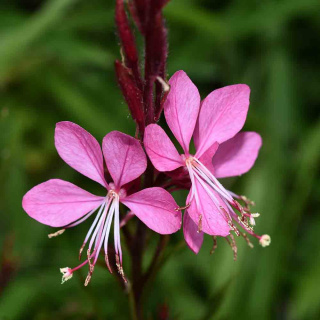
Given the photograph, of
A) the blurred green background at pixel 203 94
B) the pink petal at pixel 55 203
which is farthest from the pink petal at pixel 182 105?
the blurred green background at pixel 203 94

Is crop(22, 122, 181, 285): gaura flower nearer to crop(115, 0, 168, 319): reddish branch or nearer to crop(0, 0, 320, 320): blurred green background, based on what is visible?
crop(115, 0, 168, 319): reddish branch

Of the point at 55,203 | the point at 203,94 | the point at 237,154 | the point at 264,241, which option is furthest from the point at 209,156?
the point at 203,94

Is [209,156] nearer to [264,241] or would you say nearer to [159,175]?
[159,175]

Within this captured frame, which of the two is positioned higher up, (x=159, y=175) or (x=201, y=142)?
(x=201, y=142)

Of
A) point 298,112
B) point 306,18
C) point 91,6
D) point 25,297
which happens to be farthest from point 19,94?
point 306,18

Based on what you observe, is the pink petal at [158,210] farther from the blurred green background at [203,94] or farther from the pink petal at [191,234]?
the blurred green background at [203,94]

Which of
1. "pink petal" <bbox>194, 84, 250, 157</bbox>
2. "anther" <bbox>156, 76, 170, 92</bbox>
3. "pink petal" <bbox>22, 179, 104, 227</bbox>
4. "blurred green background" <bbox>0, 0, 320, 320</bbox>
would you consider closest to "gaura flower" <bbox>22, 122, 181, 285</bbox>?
"pink petal" <bbox>22, 179, 104, 227</bbox>
